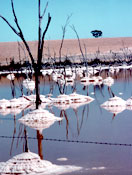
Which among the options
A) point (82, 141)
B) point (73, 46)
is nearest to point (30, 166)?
point (82, 141)

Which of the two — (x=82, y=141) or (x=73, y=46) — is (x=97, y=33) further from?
(x=82, y=141)

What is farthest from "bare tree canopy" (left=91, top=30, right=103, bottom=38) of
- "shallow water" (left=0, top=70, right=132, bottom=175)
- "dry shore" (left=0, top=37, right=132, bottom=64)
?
"shallow water" (left=0, top=70, right=132, bottom=175)

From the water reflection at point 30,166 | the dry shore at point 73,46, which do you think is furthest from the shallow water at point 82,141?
the dry shore at point 73,46

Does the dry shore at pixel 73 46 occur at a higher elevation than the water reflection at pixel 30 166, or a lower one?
higher

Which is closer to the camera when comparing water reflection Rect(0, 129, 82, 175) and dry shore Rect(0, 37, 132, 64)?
water reflection Rect(0, 129, 82, 175)

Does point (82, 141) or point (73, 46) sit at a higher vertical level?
point (73, 46)

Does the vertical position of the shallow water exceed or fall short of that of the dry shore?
it falls short

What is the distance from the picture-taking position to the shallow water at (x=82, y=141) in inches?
224

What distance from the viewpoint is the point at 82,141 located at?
705cm

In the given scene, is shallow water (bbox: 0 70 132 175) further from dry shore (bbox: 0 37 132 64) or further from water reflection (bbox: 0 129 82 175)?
dry shore (bbox: 0 37 132 64)

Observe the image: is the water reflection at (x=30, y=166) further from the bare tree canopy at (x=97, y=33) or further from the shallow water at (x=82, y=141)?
the bare tree canopy at (x=97, y=33)

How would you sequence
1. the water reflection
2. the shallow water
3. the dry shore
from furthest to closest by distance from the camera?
the dry shore, the shallow water, the water reflection

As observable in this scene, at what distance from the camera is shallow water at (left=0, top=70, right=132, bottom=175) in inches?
224

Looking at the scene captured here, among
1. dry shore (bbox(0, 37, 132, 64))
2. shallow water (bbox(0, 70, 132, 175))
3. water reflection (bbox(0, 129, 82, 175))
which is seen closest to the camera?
water reflection (bbox(0, 129, 82, 175))
